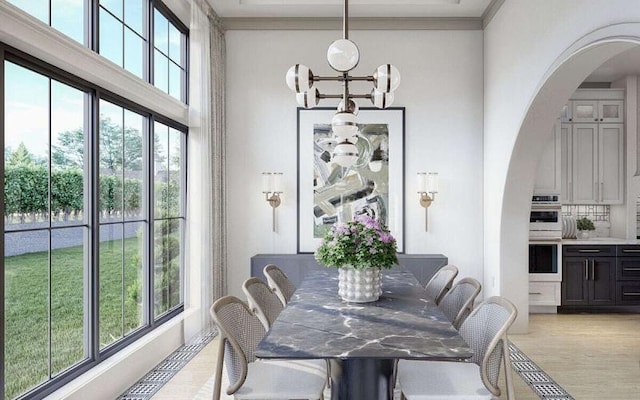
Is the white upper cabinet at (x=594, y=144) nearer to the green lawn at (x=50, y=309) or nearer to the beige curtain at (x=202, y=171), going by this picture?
the beige curtain at (x=202, y=171)

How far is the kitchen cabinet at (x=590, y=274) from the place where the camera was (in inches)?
220

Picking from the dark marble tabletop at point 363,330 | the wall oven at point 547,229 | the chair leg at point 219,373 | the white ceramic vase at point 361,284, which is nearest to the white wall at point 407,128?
the wall oven at point 547,229

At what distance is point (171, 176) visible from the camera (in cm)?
461

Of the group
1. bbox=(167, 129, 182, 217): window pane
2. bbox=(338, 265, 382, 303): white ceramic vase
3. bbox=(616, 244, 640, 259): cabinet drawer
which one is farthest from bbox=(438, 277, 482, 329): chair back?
bbox=(616, 244, 640, 259): cabinet drawer

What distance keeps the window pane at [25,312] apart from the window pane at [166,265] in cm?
154

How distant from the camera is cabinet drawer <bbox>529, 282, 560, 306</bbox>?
5436 millimetres

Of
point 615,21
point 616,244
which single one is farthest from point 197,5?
point 616,244

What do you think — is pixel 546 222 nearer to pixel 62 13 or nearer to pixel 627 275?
pixel 627 275

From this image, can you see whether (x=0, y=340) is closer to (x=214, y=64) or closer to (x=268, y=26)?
(x=214, y=64)

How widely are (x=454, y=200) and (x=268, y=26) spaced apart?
121 inches

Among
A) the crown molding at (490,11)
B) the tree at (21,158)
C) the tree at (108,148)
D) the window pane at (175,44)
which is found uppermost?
the crown molding at (490,11)

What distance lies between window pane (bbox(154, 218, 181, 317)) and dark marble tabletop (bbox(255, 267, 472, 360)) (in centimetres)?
193

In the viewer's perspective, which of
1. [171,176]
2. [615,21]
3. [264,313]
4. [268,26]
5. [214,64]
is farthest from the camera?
[268,26]

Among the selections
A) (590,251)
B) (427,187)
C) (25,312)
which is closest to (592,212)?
(590,251)
